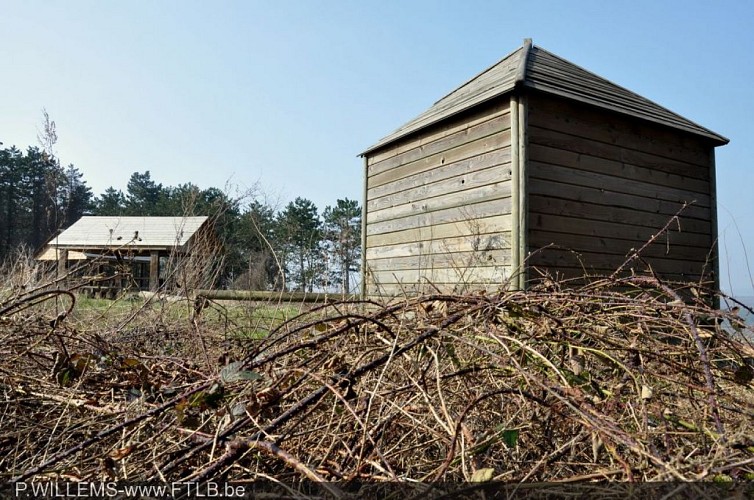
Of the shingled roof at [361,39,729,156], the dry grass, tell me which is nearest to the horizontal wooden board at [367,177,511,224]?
the shingled roof at [361,39,729,156]

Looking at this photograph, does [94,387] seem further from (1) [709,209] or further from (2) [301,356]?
(1) [709,209]

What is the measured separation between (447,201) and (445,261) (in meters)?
0.83

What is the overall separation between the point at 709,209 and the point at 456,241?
397cm

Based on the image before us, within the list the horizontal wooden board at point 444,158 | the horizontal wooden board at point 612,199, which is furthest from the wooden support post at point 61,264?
the horizontal wooden board at point 612,199

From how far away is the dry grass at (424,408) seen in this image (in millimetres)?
976

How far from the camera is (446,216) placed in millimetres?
6809

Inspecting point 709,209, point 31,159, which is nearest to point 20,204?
point 31,159

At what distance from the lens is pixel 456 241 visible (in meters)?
6.64

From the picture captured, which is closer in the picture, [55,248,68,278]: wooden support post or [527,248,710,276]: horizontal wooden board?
[55,248,68,278]: wooden support post

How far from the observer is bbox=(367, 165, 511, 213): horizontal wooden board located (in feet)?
19.9

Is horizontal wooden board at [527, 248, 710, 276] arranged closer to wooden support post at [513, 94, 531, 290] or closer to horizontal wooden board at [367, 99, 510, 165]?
wooden support post at [513, 94, 531, 290]

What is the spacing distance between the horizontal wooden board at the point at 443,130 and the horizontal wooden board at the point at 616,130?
444mm

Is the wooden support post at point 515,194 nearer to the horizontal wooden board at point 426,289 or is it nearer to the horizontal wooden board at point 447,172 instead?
the horizontal wooden board at point 447,172

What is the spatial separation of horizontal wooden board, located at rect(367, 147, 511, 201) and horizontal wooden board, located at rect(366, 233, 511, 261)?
871 millimetres
